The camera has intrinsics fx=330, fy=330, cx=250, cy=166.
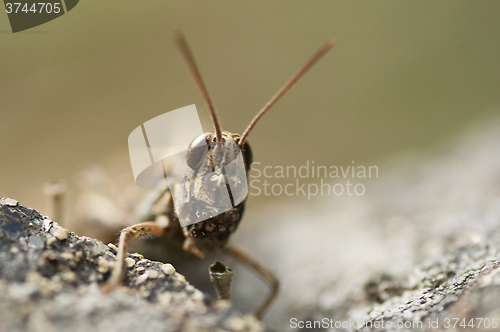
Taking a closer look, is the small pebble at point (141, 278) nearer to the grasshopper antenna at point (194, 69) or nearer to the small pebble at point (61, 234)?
the small pebble at point (61, 234)

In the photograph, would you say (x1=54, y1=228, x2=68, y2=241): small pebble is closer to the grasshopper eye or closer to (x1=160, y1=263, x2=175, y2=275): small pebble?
(x1=160, y1=263, x2=175, y2=275): small pebble

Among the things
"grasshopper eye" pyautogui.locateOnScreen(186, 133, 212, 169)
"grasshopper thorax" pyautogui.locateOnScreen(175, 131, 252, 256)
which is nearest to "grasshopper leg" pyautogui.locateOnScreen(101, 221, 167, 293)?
"grasshopper thorax" pyautogui.locateOnScreen(175, 131, 252, 256)

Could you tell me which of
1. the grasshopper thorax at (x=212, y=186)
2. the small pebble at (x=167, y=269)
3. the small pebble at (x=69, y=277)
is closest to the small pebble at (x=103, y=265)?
the small pebble at (x=69, y=277)

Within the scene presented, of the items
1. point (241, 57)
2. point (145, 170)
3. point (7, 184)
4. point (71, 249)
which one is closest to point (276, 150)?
point (241, 57)

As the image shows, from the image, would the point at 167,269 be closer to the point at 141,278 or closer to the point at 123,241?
the point at 141,278

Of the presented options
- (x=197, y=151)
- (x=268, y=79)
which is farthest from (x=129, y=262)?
(x=268, y=79)
